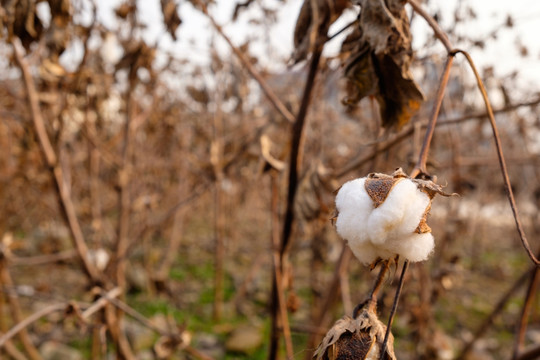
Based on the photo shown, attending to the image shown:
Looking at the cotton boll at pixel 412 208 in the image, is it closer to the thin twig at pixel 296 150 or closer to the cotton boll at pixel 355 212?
the cotton boll at pixel 355 212

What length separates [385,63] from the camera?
686 millimetres

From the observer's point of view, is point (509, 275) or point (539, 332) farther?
point (509, 275)

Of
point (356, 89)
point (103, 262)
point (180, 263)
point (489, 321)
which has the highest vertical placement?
point (180, 263)

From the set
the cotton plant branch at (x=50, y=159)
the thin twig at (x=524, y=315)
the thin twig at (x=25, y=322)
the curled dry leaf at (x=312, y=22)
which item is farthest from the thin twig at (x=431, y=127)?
the cotton plant branch at (x=50, y=159)

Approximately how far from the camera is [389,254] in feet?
1.60

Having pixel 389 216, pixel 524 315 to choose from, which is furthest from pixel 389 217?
pixel 524 315

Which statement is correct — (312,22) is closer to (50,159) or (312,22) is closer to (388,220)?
(388,220)

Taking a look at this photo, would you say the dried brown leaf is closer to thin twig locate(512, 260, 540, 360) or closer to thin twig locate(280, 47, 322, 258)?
thin twig locate(280, 47, 322, 258)

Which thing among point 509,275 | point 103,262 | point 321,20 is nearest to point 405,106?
point 321,20

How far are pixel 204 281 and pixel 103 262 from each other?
221 cm

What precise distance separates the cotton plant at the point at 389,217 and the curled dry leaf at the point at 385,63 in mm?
251

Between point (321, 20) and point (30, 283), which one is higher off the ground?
point (30, 283)

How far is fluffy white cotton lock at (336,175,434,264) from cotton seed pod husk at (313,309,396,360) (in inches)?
A: 3.1

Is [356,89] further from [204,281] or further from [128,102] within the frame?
[204,281]
